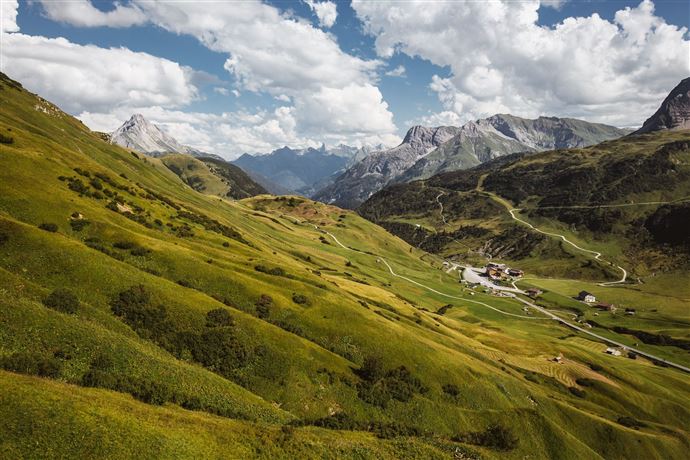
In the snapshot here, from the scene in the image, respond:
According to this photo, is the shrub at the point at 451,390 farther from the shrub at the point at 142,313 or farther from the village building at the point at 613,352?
the village building at the point at 613,352

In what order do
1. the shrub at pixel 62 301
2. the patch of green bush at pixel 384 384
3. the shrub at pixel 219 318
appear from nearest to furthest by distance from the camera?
the shrub at pixel 62 301, the shrub at pixel 219 318, the patch of green bush at pixel 384 384

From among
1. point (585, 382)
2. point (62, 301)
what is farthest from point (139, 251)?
point (585, 382)

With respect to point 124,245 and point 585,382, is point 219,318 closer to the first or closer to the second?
point 124,245

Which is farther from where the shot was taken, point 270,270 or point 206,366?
point 270,270

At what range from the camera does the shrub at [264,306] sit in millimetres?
60656

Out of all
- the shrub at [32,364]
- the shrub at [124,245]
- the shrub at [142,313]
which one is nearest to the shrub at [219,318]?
the shrub at [142,313]

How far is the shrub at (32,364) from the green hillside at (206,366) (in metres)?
0.10

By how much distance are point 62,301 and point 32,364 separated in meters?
11.4

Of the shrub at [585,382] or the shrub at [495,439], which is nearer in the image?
the shrub at [495,439]

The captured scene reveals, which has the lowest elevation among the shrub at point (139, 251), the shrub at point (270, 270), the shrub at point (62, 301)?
the shrub at point (62, 301)

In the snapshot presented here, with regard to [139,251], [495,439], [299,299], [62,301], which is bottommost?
[495,439]

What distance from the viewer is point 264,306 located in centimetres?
6231

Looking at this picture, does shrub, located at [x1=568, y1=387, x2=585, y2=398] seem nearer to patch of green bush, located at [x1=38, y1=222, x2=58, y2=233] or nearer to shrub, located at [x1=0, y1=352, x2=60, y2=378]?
shrub, located at [x1=0, y1=352, x2=60, y2=378]

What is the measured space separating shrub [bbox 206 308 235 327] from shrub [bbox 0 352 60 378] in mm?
18778
